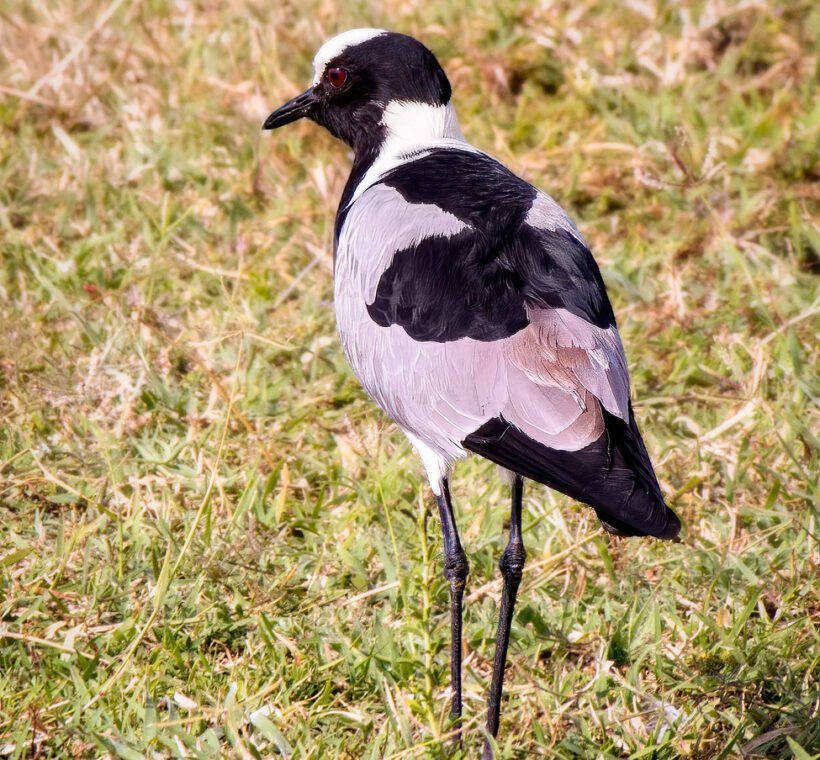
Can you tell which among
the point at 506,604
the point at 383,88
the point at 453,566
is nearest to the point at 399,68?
the point at 383,88

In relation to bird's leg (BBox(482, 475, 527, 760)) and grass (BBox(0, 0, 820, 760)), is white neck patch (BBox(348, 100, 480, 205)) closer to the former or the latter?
grass (BBox(0, 0, 820, 760))

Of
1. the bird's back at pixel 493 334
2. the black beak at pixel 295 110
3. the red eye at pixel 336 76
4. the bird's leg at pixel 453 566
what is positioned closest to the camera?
the bird's back at pixel 493 334

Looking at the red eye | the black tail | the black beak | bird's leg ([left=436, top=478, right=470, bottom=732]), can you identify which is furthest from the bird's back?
the black beak

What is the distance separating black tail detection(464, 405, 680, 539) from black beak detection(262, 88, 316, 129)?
1648 millimetres

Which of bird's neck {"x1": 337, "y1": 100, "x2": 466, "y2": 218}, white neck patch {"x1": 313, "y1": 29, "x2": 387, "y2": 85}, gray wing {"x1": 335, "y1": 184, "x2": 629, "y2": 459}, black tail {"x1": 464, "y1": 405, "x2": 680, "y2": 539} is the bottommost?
black tail {"x1": 464, "y1": 405, "x2": 680, "y2": 539}

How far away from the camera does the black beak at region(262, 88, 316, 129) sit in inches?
160

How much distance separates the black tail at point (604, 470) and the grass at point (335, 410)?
16.3 inches

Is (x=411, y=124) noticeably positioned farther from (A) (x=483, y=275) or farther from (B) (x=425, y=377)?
(B) (x=425, y=377)

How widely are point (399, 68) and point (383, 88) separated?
82mm

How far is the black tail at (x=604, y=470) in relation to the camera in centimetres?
257

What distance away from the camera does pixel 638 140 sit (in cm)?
544

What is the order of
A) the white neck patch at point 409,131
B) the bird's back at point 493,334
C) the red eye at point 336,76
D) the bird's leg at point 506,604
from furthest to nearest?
the red eye at point 336,76 < the white neck patch at point 409,131 < the bird's leg at point 506,604 < the bird's back at point 493,334

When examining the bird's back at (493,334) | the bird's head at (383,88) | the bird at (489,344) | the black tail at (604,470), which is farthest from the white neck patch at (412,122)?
the black tail at (604,470)

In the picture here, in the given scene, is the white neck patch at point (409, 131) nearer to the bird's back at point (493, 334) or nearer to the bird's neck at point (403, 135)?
the bird's neck at point (403, 135)
